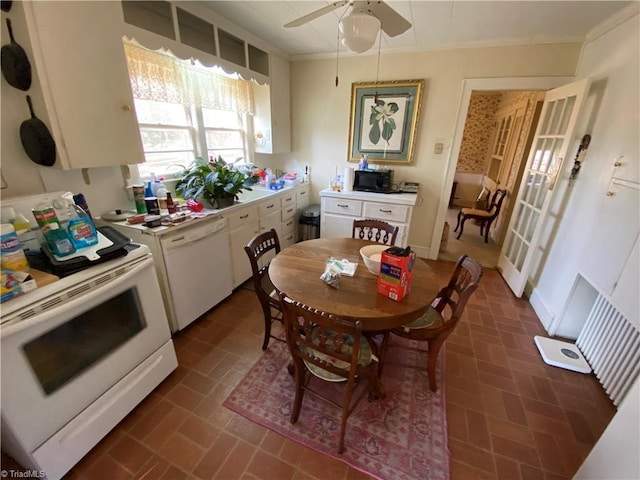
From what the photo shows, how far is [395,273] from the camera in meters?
1.31

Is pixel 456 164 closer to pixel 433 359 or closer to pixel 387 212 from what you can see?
pixel 387 212

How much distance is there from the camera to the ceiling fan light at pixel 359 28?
51.6 inches

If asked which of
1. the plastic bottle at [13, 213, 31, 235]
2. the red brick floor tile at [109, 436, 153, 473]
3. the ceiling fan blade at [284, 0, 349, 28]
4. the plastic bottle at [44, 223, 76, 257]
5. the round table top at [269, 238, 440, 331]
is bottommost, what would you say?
the red brick floor tile at [109, 436, 153, 473]

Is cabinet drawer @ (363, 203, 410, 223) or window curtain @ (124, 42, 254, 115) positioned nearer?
window curtain @ (124, 42, 254, 115)

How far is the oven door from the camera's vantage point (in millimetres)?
1020

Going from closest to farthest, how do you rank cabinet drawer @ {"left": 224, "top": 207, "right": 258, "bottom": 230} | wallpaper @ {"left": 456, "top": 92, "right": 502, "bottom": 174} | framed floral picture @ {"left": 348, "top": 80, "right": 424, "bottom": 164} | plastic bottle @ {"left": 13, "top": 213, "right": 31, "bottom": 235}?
plastic bottle @ {"left": 13, "top": 213, "right": 31, "bottom": 235} < cabinet drawer @ {"left": 224, "top": 207, "right": 258, "bottom": 230} < framed floral picture @ {"left": 348, "top": 80, "right": 424, "bottom": 164} < wallpaper @ {"left": 456, "top": 92, "right": 502, "bottom": 174}

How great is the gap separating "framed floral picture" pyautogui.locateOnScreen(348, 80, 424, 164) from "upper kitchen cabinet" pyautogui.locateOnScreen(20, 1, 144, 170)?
7.74 ft

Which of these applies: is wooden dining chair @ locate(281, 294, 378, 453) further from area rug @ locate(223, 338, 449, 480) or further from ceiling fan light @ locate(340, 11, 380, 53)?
ceiling fan light @ locate(340, 11, 380, 53)

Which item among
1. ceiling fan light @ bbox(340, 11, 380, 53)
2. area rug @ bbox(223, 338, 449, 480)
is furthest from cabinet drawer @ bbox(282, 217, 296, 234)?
ceiling fan light @ bbox(340, 11, 380, 53)

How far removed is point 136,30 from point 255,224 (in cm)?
166

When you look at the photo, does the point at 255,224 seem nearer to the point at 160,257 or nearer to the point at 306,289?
the point at 160,257

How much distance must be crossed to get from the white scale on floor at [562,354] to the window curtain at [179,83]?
3583 mm

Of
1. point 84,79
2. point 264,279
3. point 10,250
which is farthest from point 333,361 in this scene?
point 84,79

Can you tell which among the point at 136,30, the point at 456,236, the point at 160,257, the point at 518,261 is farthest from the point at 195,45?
the point at 456,236
